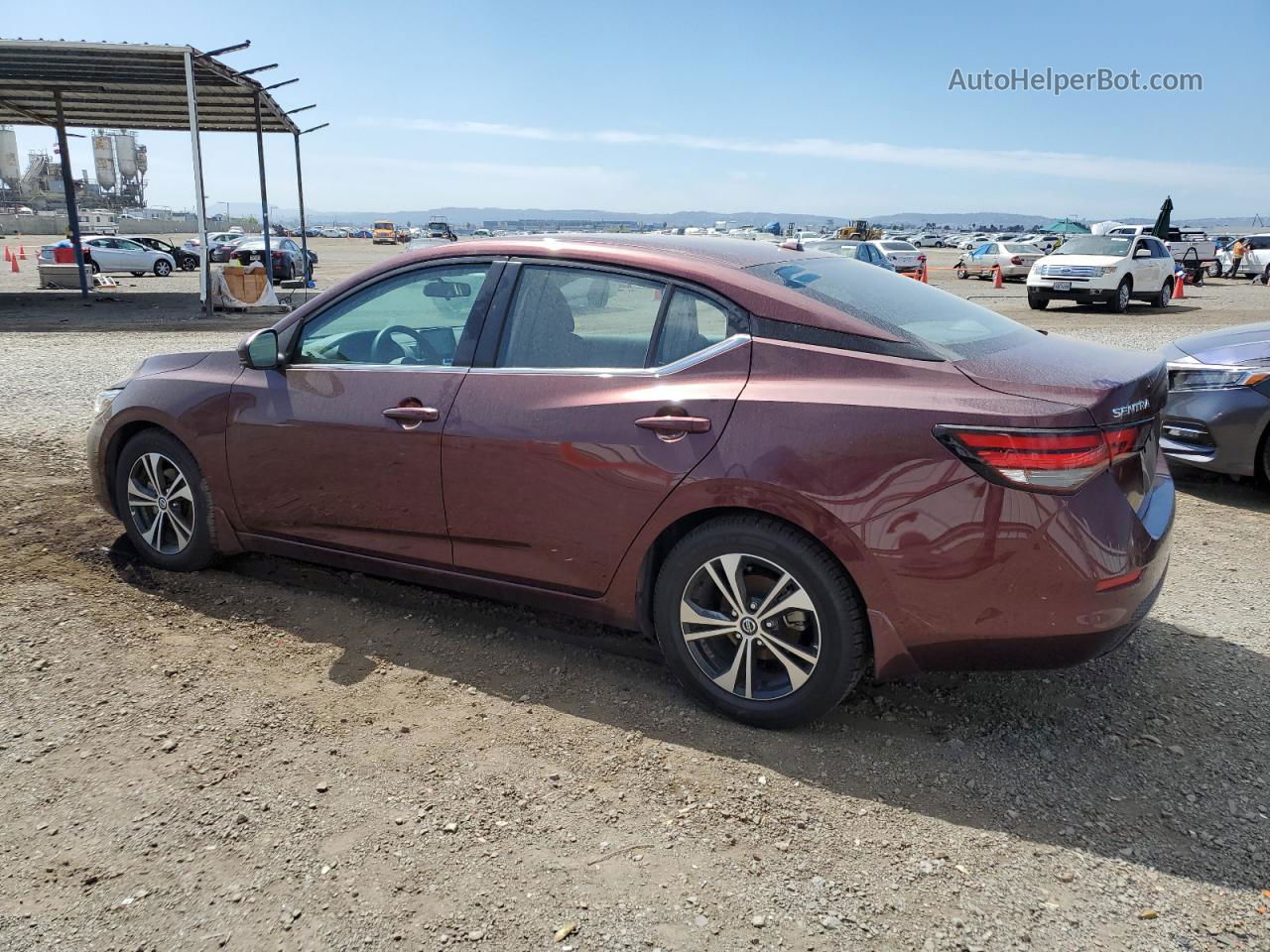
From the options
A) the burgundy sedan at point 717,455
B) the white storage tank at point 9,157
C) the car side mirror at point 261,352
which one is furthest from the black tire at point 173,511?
the white storage tank at point 9,157

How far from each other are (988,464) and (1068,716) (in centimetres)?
122

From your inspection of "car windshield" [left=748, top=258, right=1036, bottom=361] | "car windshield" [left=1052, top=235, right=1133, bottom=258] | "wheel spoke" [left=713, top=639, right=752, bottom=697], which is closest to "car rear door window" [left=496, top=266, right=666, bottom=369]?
"car windshield" [left=748, top=258, right=1036, bottom=361]

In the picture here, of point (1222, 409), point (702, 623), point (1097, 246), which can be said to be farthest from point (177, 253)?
point (702, 623)

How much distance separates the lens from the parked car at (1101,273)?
20547 mm

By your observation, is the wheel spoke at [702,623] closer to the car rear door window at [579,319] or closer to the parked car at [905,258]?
the car rear door window at [579,319]

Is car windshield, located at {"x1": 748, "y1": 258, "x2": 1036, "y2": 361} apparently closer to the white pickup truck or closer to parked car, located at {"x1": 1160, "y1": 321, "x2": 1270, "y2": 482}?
parked car, located at {"x1": 1160, "y1": 321, "x2": 1270, "y2": 482}

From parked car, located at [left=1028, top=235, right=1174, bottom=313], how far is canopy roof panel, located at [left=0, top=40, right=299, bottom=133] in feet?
54.8

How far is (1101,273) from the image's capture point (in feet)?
67.2

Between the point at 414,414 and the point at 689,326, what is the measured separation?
1.16 meters

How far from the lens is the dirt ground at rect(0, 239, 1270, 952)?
7.95 feet

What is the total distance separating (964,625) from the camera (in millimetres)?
2908

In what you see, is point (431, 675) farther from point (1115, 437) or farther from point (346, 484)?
point (1115, 437)

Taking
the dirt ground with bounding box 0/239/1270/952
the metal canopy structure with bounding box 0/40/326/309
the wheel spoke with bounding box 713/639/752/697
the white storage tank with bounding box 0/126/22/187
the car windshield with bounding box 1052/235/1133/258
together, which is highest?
the white storage tank with bounding box 0/126/22/187

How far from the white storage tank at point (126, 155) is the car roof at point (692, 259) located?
132m
